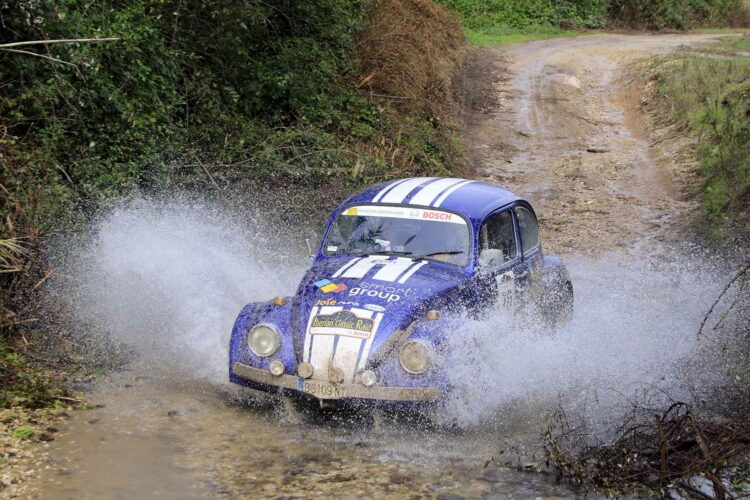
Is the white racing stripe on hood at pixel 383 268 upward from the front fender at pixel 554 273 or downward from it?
downward

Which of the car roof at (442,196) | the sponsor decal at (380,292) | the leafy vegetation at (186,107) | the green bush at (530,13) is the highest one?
the green bush at (530,13)

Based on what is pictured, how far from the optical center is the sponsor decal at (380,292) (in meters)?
7.75

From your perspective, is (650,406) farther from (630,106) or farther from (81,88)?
(630,106)

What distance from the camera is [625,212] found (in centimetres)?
1617

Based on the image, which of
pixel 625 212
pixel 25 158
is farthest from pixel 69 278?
pixel 625 212

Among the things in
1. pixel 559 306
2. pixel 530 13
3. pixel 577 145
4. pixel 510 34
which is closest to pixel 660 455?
pixel 559 306

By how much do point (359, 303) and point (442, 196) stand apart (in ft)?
6.27

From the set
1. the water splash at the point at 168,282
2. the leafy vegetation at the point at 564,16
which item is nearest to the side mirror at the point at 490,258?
the water splash at the point at 168,282

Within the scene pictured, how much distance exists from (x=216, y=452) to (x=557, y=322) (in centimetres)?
463

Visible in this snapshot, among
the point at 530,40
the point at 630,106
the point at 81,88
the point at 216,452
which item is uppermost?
the point at 530,40

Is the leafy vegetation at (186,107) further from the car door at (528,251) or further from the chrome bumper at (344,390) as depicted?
the car door at (528,251)

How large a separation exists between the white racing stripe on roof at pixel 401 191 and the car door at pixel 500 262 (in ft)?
2.85

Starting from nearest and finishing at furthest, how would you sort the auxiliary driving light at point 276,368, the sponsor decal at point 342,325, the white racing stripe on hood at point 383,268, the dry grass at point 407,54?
the auxiliary driving light at point 276,368
the sponsor decal at point 342,325
the white racing stripe on hood at point 383,268
the dry grass at point 407,54

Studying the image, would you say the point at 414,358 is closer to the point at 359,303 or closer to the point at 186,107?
the point at 359,303
